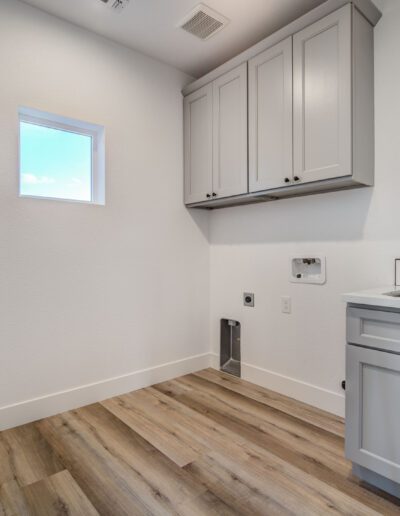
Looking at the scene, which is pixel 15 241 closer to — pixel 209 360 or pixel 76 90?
pixel 76 90

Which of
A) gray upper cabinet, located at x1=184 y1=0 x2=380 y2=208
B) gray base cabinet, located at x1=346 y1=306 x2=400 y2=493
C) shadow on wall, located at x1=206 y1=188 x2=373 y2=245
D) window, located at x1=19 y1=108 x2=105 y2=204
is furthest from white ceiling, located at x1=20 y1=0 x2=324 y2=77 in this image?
gray base cabinet, located at x1=346 y1=306 x2=400 y2=493

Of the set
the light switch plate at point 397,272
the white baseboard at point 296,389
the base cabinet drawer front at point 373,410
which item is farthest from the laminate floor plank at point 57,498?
the light switch plate at point 397,272

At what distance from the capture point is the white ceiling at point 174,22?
6.94 ft

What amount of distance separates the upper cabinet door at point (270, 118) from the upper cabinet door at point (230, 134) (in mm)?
65

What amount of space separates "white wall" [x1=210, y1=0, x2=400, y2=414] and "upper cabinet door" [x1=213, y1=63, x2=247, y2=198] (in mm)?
335

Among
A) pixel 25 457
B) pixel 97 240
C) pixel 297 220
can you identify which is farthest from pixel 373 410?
pixel 97 240

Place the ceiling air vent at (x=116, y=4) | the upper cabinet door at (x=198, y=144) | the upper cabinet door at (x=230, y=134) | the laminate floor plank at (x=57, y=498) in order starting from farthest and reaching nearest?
the upper cabinet door at (x=198, y=144)
the upper cabinet door at (x=230, y=134)
the ceiling air vent at (x=116, y=4)
the laminate floor plank at (x=57, y=498)

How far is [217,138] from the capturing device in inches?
104

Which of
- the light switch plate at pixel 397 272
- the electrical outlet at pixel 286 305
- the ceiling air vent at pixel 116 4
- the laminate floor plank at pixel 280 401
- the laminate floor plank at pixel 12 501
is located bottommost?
the laminate floor plank at pixel 12 501

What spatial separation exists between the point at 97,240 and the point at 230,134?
1.23m

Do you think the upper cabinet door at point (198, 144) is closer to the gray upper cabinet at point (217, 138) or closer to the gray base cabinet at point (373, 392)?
the gray upper cabinet at point (217, 138)

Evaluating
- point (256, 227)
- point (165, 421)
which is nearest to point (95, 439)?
point (165, 421)

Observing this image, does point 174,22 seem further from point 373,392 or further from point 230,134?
point 373,392

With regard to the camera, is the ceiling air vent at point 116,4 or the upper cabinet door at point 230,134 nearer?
the ceiling air vent at point 116,4
